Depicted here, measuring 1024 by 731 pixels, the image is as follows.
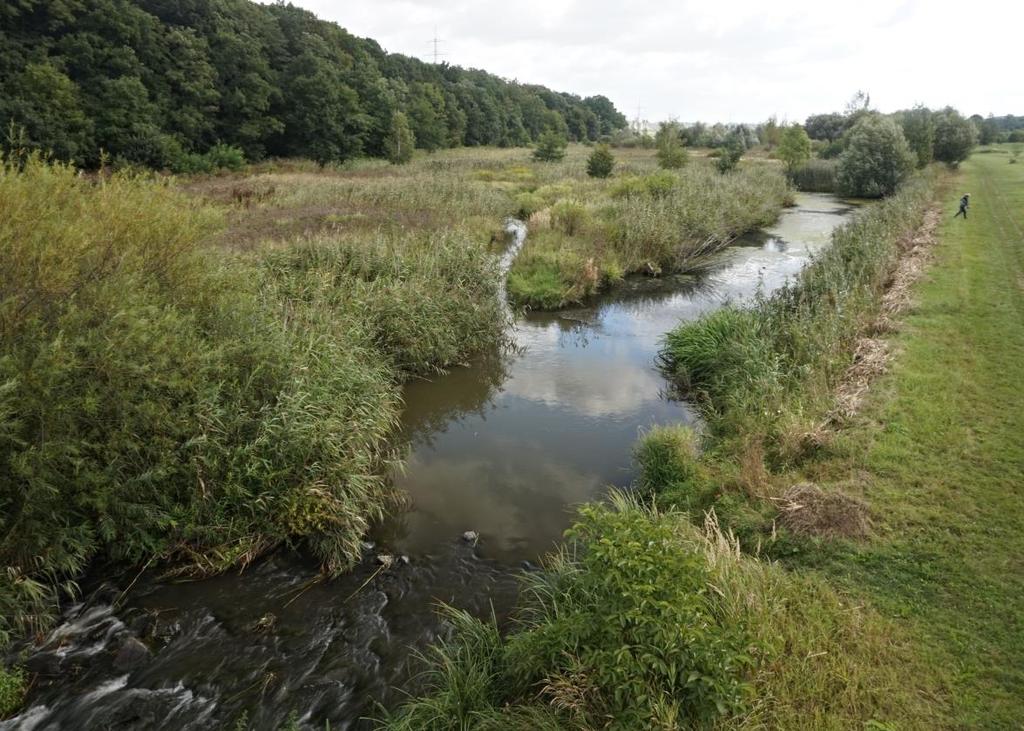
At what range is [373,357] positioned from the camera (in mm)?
11047

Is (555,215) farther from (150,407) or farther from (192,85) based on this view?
(192,85)

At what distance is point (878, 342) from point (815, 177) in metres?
37.0

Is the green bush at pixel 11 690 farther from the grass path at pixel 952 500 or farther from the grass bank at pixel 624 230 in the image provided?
the grass bank at pixel 624 230

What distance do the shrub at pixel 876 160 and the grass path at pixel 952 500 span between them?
2727cm

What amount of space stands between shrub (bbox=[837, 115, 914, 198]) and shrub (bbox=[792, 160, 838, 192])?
4.41m

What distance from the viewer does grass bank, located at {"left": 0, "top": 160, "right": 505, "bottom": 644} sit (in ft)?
19.6

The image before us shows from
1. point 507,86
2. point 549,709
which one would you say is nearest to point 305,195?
point 549,709

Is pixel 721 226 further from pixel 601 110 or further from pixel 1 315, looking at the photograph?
pixel 601 110

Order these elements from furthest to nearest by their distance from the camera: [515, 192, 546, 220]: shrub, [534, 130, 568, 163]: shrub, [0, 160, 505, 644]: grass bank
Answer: [534, 130, 568, 163]: shrub < [515, 192, 546, 220]: shrub < [0, 160, 505, 644]: grass bank

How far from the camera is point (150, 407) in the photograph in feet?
21.3

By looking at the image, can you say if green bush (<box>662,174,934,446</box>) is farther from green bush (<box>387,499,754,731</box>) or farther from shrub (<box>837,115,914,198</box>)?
shrub (<box>837,115,914,198</box>)

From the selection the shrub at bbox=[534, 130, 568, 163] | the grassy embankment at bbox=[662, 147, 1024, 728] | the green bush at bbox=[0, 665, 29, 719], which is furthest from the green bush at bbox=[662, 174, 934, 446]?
the shrub at bbox=[534, 130, 568, 163]

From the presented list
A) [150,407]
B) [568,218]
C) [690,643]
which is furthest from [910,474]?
[568,218]

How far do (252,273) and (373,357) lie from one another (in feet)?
9.06
